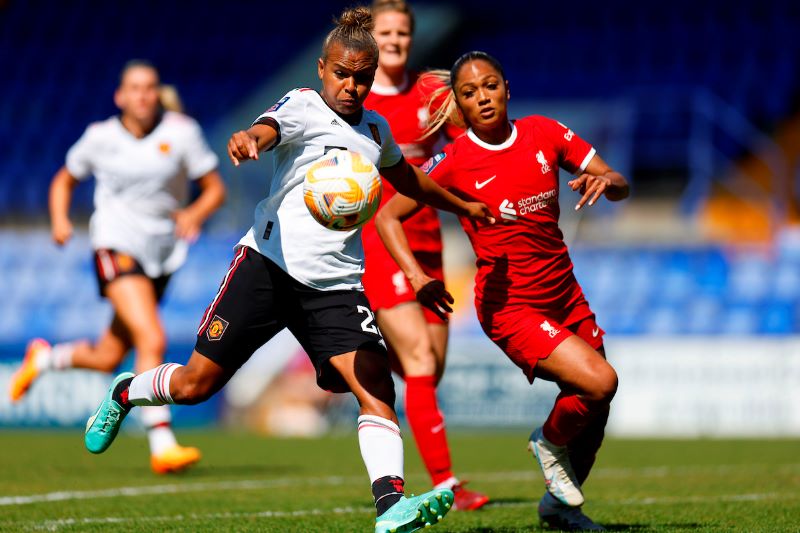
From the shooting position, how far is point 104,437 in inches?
214

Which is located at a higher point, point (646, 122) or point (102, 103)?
point (102, 103)

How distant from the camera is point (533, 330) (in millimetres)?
5309

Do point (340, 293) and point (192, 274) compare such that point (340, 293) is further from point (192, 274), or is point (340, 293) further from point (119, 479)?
point (192, 274)

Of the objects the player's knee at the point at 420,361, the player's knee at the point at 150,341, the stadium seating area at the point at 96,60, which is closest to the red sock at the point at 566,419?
the player's knee at the point at 420,361

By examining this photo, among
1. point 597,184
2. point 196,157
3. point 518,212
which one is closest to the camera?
point 597,184

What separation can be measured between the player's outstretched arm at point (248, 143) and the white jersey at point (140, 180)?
13.2 ft

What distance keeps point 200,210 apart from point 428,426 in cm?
270

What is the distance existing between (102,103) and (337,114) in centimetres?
1666

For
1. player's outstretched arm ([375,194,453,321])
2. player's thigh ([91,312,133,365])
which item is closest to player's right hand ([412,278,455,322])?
player's outstretched arm ([375,194,453,321])

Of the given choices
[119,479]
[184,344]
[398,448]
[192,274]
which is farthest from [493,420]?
[398,448]

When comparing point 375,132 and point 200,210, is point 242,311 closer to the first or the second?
point 375,132

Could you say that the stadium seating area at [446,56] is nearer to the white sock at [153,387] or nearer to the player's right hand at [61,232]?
the player's right hand at [61,232]

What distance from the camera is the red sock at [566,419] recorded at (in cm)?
525

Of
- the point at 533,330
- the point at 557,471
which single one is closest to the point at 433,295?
the point at 533,330
